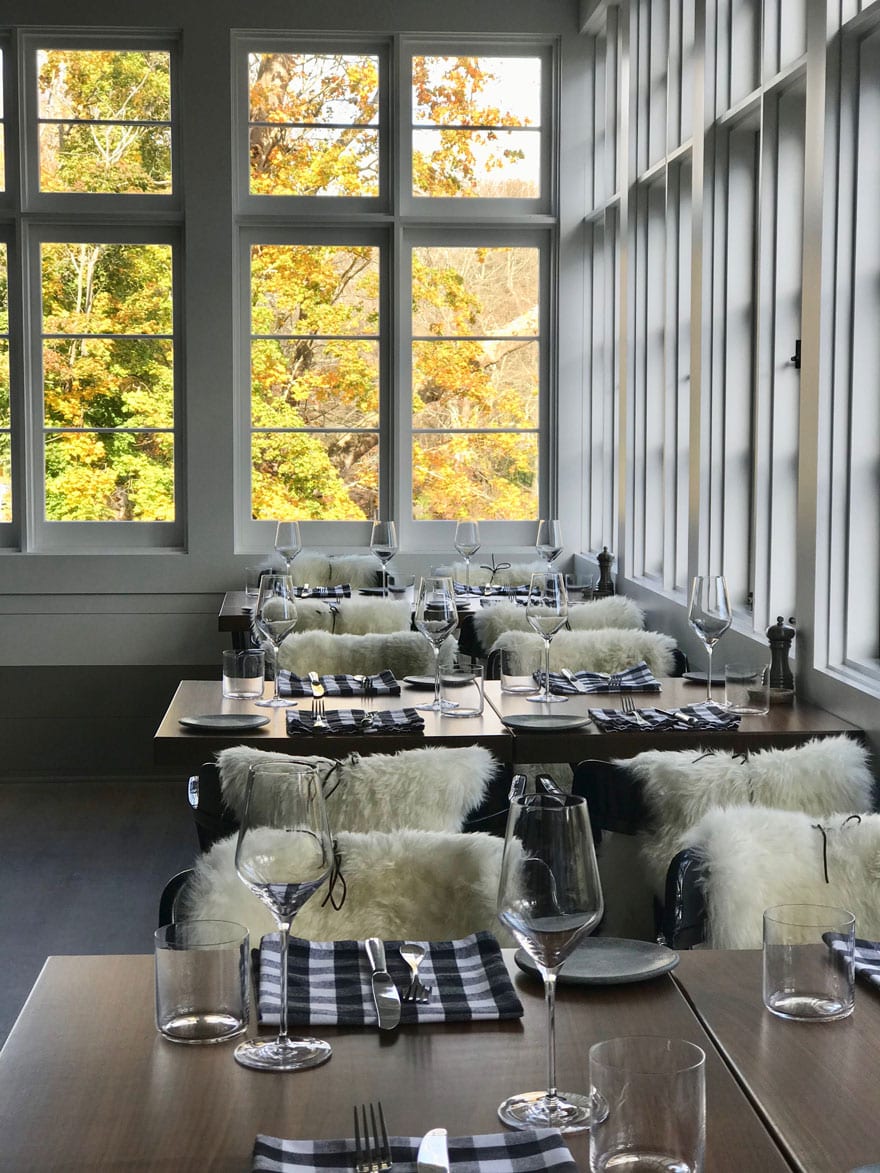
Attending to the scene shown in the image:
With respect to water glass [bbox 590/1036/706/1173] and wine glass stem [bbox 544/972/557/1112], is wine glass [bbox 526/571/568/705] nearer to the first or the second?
wine glass stem [bbox 544/972/557/1112]

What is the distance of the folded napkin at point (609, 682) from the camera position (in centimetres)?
350

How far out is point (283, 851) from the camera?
123 cm

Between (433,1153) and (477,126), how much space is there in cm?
609

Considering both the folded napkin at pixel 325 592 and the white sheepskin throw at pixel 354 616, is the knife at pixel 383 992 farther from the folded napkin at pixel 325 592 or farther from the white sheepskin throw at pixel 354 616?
the folded napkin at pixel 325 592

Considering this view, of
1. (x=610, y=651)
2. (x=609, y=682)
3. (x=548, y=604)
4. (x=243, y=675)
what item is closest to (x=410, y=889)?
(x=548, y=604)

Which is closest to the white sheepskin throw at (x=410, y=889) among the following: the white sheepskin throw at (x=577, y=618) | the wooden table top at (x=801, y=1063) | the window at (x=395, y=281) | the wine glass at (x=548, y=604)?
the wooden table top at (x=801, y=1063)

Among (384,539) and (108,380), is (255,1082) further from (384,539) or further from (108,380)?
(108,380)

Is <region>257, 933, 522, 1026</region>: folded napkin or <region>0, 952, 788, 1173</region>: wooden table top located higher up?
<region>257, 933, 522, 1026</region>: folded napkin

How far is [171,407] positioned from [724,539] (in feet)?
10.6

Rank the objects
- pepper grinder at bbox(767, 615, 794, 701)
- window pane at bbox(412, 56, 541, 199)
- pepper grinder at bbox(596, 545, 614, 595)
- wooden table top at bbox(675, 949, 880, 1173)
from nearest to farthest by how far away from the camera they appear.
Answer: wooden table top at bbox(675, 949, 880, 1173), pepper grinder at bbox(767, 615, 794, 701), pepper grinder at bbox(596, 545, 614, 595), window pane at bbox(412, 56, 541, 199)

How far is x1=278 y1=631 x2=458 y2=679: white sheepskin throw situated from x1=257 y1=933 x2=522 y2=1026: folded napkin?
2.36m

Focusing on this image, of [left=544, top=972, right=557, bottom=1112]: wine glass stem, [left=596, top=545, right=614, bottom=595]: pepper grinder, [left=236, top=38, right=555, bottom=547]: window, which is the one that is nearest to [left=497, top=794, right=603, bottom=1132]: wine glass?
[left=544, top=972, right=557, bottom=1112]: wine glass stem

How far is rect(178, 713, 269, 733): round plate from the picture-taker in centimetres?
300

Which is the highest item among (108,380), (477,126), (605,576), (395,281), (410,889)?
(477,126)
